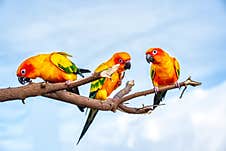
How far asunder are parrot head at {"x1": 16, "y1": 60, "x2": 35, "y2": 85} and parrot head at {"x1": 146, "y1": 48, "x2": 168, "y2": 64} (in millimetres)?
1522

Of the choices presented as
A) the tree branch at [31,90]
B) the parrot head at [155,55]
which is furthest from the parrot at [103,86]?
the tree branch at [31,90]

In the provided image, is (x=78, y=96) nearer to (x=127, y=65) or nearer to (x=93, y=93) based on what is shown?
(x=93, y=93)

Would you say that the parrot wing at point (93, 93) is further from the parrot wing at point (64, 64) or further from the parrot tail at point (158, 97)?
the parrot tail at point (158, 97)

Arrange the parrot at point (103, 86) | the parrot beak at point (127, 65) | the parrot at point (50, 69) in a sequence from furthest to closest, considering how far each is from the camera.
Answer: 1. the parrot at point (103, 86)
2. the parrot beak at point (127, 65)
3. the parrot at point (50, 69)

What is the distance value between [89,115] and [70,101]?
0.66 m

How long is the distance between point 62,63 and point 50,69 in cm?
16

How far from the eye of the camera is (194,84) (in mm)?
6551

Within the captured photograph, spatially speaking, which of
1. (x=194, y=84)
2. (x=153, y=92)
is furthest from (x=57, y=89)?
(x=194, y=84)

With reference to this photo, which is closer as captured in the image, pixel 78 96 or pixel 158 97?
pixel 78 96

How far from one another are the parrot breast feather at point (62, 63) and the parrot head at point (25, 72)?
0.99 feet

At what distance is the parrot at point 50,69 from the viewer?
21.2 ft

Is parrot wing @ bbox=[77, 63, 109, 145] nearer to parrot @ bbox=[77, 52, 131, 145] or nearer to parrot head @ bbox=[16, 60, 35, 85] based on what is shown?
parrot @ bbox=[77, 52, 131, 145]

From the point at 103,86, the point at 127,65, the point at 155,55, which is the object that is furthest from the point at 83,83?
the point at 155,55

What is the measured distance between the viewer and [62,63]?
6676 mm
